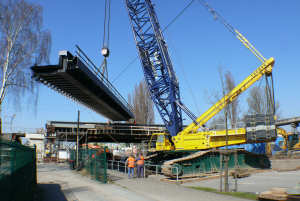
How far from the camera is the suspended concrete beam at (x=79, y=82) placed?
14.1m

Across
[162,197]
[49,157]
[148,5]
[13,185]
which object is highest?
[148,5]

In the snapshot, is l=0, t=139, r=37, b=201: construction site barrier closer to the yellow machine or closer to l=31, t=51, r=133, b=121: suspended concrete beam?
l=31, t=51, r=133, b=121: suspended concrete beam

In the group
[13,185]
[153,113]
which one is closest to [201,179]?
[13,185]

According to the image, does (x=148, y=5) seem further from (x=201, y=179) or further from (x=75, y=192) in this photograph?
(x=75, y=192)

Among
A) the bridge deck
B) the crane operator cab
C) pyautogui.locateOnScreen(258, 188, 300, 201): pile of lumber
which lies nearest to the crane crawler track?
the crane operator cab

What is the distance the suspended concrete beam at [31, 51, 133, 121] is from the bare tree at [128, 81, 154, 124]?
24.6 meters

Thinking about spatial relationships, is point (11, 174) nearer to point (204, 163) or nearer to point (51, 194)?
point (51, 194)

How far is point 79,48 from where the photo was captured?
14.5 metres

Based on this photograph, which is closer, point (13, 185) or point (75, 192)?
point (13, 185)

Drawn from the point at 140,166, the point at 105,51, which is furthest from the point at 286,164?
the point at 105,51

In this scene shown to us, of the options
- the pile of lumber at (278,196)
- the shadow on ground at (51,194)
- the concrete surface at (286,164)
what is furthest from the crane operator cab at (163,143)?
the pile of lumber at (278,196)

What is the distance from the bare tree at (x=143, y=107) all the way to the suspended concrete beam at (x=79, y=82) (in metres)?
24.6

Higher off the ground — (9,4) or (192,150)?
(9,4)

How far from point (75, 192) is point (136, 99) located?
135ft
